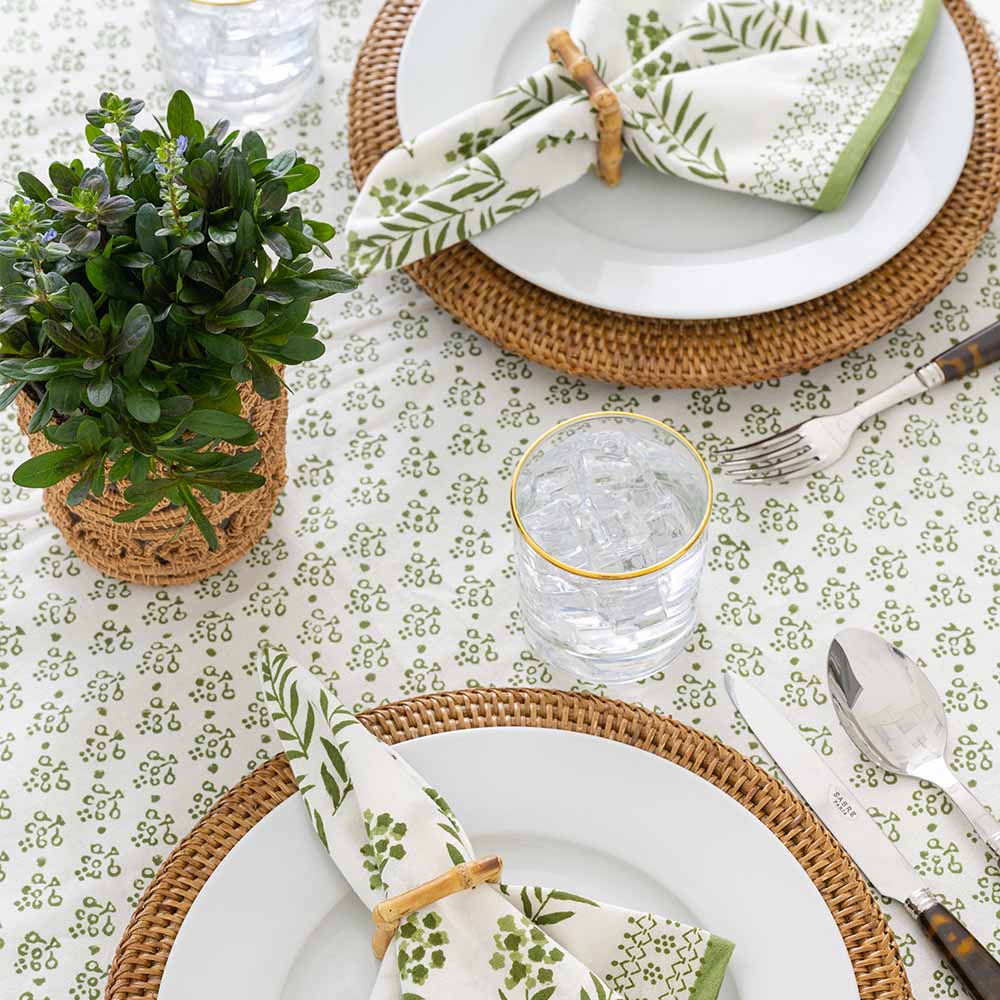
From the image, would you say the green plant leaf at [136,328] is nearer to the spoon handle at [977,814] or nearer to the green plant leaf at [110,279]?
the green plant leaf at [110,279]

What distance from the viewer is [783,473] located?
1.01m

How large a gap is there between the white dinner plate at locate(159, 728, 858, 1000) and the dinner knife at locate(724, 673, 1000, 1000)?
0.09 metres

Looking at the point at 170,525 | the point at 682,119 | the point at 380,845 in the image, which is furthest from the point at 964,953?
the point at 682,119

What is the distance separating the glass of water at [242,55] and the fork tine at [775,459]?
1.95 feet

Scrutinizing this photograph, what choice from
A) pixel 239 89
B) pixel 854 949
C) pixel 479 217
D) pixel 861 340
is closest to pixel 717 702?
pixel 854 949

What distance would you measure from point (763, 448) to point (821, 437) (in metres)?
0.05

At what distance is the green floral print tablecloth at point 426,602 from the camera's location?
0.87 metres

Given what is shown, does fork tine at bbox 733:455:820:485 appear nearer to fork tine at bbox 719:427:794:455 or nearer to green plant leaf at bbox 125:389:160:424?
fork tine at bbox 719:427:794:455

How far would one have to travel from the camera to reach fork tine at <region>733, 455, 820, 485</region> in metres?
1.01

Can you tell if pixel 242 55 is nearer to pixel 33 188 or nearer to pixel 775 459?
pixel 33 188

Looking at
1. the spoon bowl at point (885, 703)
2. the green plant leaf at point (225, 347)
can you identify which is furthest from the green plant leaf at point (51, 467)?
the spoon bowl at point (885, 703)

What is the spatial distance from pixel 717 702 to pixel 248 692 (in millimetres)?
349

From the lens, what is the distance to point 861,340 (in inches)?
40.7

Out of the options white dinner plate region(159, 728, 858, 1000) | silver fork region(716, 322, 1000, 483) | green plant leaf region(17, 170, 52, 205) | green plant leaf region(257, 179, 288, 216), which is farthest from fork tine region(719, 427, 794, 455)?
green plant leaf region(17, 170, 52, 205)
